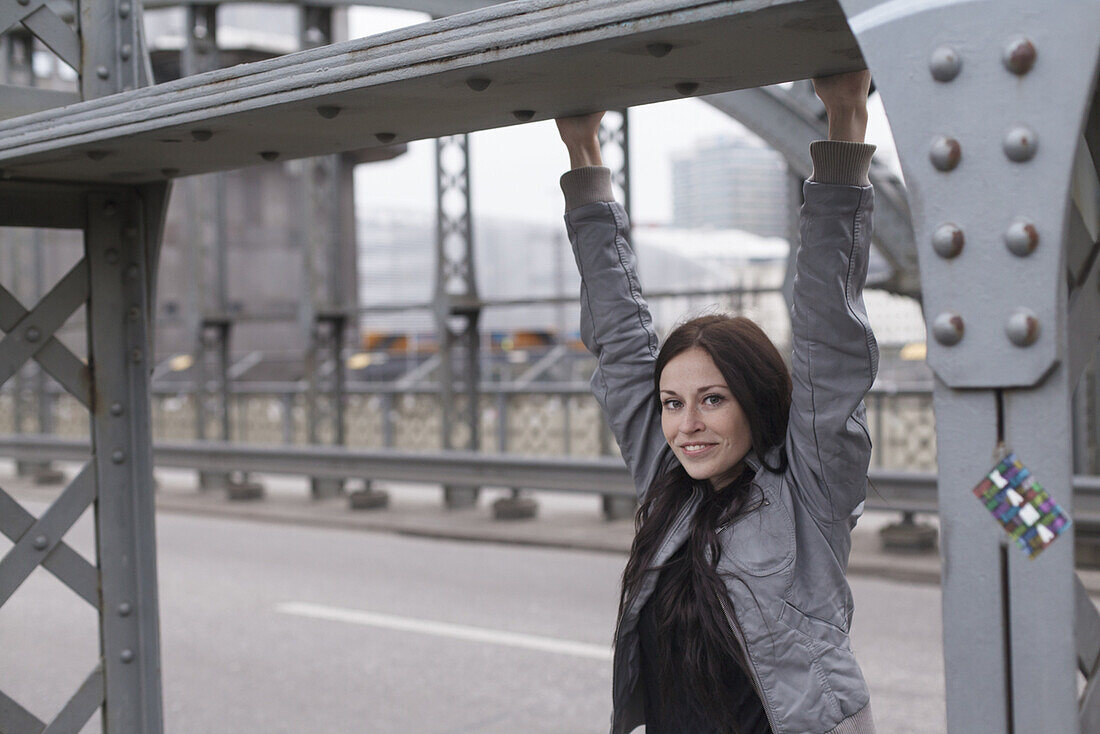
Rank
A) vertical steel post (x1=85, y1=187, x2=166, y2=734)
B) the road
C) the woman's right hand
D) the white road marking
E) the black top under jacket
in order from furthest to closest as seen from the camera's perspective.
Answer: the white road marking → the road → vertical steel post (x1=85, y1=187, x2=166, y2=734) → the woman's right hand → the black top under jacket

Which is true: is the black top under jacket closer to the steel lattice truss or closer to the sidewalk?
the steel lattice truss

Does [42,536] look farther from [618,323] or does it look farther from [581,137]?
[581,137]

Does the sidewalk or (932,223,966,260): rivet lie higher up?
(932,223,966,260): rivet

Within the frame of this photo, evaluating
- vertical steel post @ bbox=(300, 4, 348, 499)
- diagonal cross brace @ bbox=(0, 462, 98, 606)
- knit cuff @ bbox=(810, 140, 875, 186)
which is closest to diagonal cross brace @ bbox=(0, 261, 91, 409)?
diagonal cross brace @ bbox=(0, 462, 98, 606)

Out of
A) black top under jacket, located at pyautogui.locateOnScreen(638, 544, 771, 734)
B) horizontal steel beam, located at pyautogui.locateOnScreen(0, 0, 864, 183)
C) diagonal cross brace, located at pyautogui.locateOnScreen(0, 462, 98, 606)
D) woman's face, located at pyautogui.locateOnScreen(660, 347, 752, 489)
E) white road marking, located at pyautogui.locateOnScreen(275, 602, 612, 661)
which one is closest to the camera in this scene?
horizontal steel beam, located at pyautogui.locateOnScreen(0, 0, 864, 183)

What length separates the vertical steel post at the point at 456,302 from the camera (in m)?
12.1

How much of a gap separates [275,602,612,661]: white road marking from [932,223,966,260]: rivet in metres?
5.72

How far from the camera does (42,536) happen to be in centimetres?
301

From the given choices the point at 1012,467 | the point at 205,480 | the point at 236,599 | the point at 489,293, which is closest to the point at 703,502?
the point at 1012,467

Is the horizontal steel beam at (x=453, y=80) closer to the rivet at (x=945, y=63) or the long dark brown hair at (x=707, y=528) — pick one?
the rivet at (x=945, y=63)

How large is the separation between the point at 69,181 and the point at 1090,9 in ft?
8.15

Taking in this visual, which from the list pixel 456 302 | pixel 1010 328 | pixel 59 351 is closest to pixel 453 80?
pixel 1010 328

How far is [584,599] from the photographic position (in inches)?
337

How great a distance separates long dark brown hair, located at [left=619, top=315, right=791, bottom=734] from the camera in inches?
82.8
